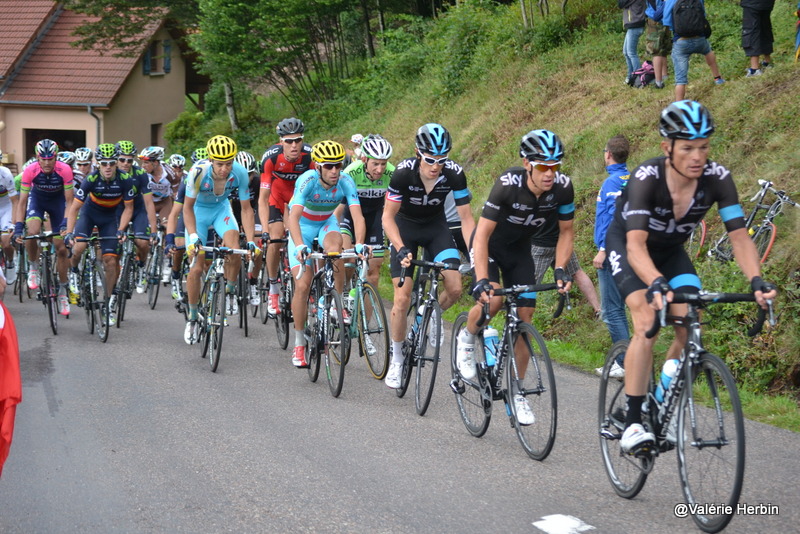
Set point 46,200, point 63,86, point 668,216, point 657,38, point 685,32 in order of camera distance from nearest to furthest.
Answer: point 668,216, point 685,32, point 46,200, point 657,38, point 63,86

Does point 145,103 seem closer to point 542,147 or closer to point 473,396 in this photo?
point 473,396

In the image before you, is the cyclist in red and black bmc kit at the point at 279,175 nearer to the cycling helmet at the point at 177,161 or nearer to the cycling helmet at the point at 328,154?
the cycling helmet at the point at 328,154

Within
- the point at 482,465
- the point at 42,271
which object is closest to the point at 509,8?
the point at 42,271

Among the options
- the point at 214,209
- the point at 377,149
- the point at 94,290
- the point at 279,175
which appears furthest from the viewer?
the point at 94,290

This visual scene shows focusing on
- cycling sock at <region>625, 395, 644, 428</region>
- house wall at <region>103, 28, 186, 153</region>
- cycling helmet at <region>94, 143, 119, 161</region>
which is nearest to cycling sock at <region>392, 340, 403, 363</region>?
cycling sock at <region>625, 395, 644, 428</region>

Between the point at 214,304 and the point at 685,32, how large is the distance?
7.86 metres

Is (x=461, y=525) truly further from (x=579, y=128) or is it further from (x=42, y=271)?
(x=579, y=128)

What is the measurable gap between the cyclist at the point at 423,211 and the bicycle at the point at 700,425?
292 cm

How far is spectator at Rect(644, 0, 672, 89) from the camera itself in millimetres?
15148

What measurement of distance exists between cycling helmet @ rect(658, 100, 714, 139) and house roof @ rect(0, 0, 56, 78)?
4081 centimetres

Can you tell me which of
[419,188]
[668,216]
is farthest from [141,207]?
[668,216]

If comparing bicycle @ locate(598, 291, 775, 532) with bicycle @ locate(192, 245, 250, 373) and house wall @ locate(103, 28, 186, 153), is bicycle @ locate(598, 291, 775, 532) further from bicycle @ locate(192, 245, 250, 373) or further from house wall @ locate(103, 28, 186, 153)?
house wall @ locate(103, 28, 186, 153)

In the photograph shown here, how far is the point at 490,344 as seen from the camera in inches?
278

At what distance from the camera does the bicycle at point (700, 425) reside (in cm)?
480
